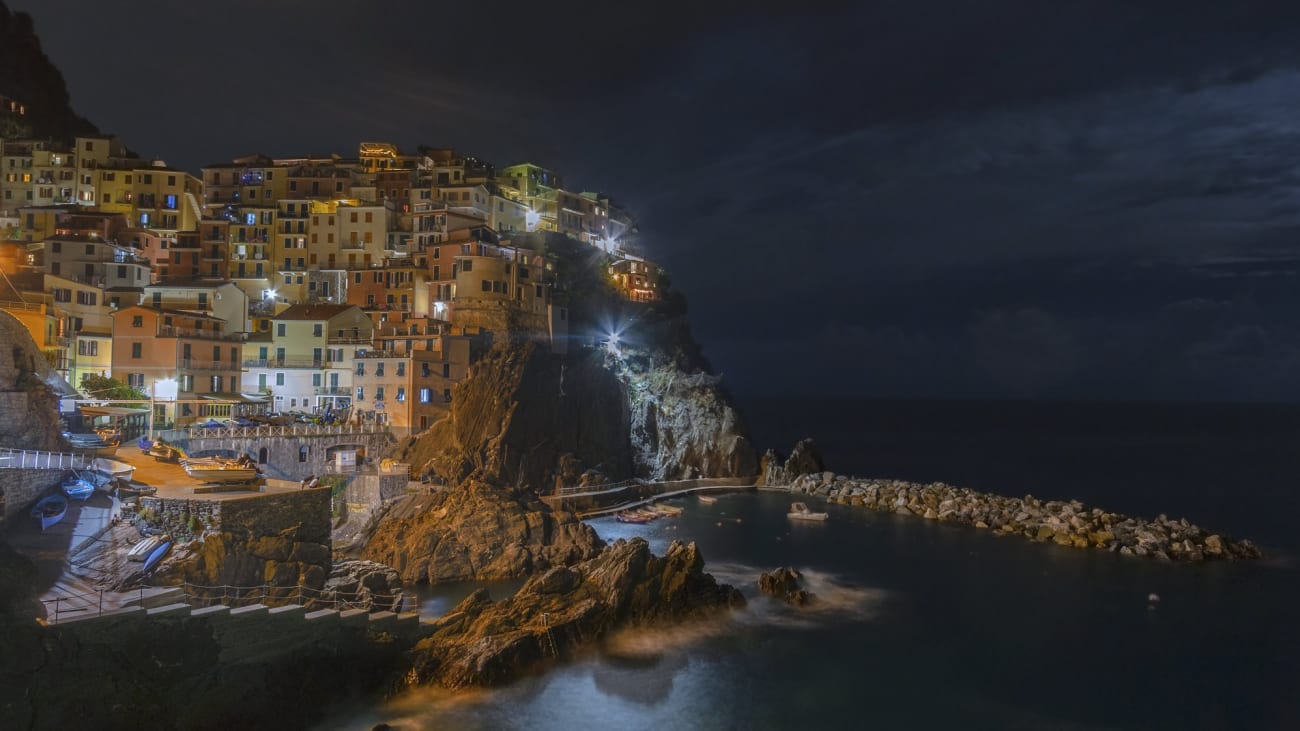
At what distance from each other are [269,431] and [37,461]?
2245 centimetres

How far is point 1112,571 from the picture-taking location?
4541cm

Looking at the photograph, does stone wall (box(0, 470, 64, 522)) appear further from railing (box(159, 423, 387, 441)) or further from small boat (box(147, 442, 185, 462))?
railing (box(159, 423, 387, 441))

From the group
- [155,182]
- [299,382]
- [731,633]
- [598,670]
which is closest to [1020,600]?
[731,633]

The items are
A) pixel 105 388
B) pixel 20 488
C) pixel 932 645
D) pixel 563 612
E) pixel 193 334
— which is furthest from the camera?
pixel 193 334

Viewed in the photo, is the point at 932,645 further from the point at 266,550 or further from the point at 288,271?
the point at 288,271

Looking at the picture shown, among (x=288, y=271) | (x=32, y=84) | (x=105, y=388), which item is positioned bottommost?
(x=105, y=388)

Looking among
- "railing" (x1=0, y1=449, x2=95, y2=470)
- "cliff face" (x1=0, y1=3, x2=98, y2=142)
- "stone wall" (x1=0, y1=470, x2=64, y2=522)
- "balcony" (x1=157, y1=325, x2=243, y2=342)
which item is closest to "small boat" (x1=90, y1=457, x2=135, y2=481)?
"railing" (x1=0, y1=449, x2=95, y2=470)

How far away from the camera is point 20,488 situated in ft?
80.3

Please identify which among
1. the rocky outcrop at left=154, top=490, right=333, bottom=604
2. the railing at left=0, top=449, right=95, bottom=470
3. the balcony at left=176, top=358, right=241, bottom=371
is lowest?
the rocky outcrop at left=154, top=490, right=333, bottom=604

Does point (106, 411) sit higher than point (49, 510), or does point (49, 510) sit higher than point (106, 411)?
A: point (106, 411)

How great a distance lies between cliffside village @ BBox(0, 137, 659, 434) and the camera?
169ft

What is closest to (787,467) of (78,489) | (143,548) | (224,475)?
(224,475)

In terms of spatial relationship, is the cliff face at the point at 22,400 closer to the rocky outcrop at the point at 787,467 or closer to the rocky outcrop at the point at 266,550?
the rocky outcrop at the point at 266,550

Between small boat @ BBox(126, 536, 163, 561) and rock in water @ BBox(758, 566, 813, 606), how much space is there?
25.7 metres
